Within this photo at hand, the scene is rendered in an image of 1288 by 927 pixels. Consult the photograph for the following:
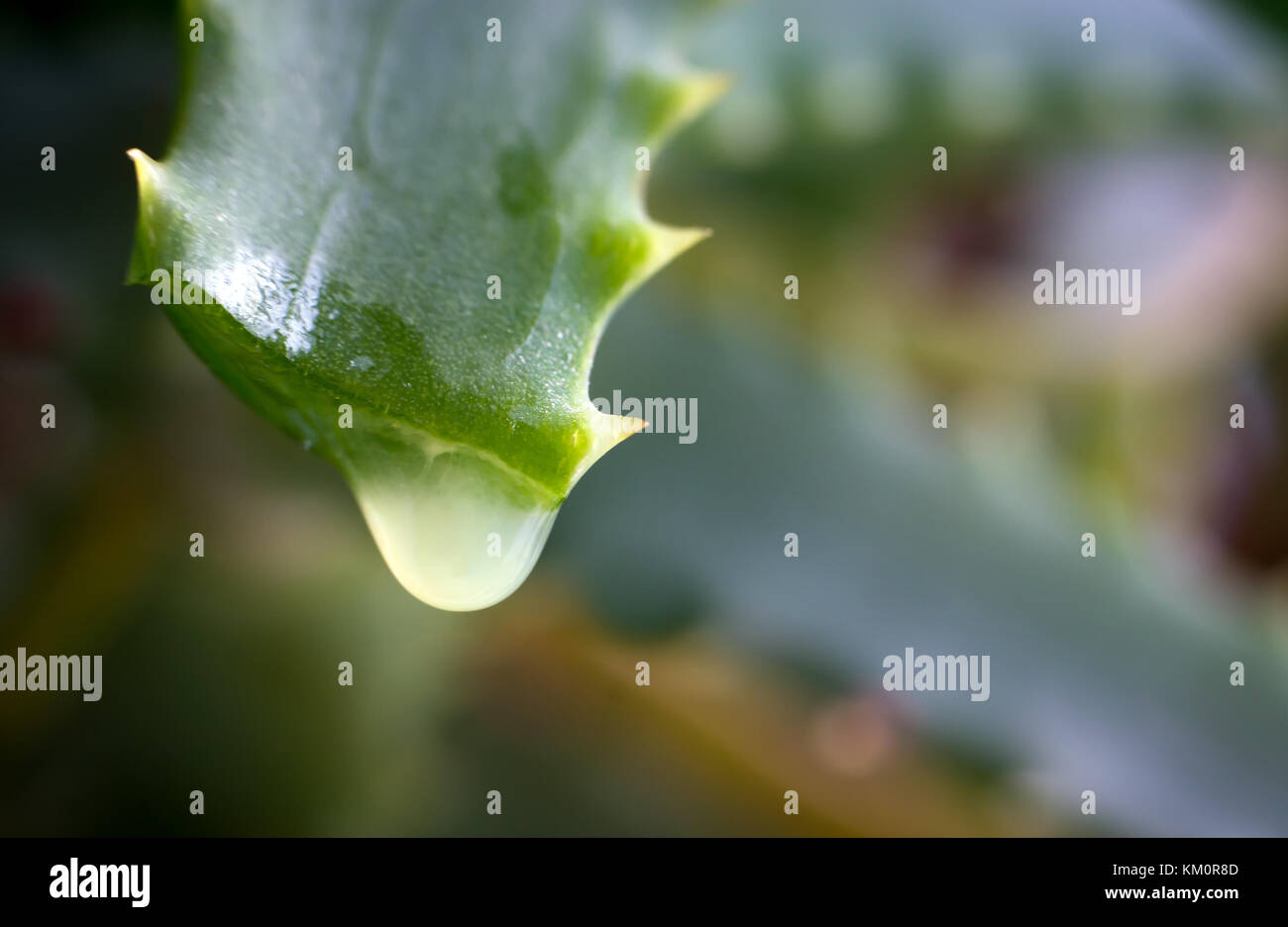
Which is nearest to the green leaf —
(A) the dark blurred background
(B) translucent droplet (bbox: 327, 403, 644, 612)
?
(B) translucent droplet (bbox: 327, 403, 644, 612)

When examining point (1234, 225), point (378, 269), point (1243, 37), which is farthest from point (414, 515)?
point (1234, 225)

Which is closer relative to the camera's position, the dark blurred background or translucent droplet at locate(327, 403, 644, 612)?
translucent droplet at locate(327, 403, 644, 612)

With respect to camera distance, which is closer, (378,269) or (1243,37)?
(378,269)

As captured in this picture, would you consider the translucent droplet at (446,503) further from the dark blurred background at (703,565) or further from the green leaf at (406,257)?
the dark blurred background at (703,565)

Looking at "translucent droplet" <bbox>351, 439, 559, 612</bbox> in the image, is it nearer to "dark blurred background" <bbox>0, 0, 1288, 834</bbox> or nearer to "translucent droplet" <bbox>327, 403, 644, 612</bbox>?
"translucent droplet" <bbox>327, 403, 644, 612</bbox>

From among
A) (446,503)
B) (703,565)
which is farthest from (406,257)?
(703,565)

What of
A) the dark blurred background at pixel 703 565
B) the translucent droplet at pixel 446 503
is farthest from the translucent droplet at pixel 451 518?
the dark blurred background at pixel 703 565
